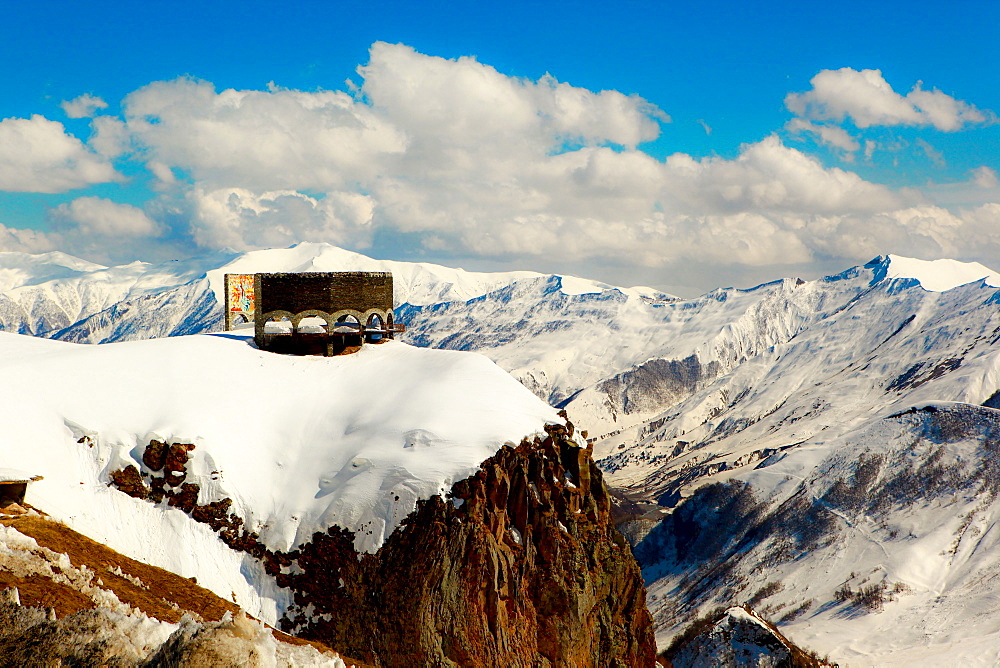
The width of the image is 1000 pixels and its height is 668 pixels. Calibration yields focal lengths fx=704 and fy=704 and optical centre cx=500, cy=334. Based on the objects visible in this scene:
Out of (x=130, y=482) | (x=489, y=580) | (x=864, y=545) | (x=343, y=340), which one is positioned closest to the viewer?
(x=489, y=580)

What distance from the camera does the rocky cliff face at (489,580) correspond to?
26.9 m

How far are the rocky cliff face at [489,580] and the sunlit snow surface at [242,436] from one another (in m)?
0.98

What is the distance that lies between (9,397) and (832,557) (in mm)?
113405

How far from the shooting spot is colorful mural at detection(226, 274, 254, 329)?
43.2 meters

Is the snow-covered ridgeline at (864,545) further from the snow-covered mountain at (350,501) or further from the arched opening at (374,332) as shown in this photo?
the arched opening at (374,332)

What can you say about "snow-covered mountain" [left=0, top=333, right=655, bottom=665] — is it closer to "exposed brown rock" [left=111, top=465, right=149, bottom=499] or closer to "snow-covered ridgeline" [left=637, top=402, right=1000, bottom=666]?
"exposed brown rock" [left=111, top=465, right=149, bottom=499]

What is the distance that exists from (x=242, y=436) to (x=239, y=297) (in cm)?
1398

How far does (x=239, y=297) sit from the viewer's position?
4319 cm

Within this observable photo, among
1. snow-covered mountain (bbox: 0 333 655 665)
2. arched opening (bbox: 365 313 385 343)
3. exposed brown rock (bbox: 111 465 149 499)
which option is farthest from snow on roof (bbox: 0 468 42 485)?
arched opening (bbox: 365 313 385 343)

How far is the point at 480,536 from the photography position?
92.7ft

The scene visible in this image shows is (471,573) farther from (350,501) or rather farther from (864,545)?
(864,545)

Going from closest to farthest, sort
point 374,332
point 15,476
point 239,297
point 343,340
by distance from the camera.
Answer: point 15,476 → point 343,340 → point 239,297 → point 374,332

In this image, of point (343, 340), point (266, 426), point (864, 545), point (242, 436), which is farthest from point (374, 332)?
point (864, 545)

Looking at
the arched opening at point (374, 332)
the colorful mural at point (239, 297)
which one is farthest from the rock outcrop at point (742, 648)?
the colorful mural at point (239, 297)
